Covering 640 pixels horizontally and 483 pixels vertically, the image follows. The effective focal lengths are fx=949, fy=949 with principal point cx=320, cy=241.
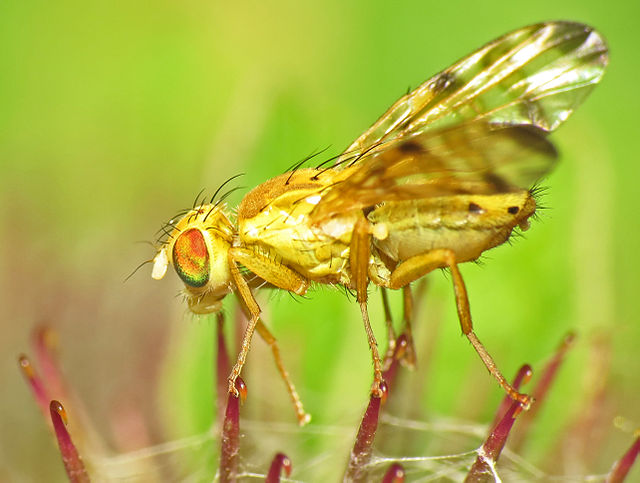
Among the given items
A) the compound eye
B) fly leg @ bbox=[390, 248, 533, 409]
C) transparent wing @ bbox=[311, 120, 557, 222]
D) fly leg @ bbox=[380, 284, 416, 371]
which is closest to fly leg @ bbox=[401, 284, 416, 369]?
fly leg @ bbox=[380, 284, 416, 371]

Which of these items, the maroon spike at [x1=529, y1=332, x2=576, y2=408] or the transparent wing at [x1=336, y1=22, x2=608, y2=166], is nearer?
the transparent wing at [x1=336, y1=22, x2=608, y2=166]

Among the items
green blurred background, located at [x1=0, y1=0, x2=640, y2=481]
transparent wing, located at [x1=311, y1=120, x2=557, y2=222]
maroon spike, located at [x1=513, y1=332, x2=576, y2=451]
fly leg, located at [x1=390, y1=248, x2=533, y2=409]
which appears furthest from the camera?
green blurred background, located at [x1=0, y1=0, x2=640, y2=481]

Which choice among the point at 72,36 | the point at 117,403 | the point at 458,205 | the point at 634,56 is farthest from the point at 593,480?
the point at 72,36

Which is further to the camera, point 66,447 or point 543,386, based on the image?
point 543,386

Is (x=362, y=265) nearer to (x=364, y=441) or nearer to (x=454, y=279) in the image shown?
(x=454, y=279)

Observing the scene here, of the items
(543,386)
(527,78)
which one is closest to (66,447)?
(543,386)

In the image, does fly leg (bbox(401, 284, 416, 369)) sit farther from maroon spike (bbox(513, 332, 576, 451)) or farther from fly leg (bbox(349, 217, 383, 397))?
maroon spike (bbox(513, 332, 576, 451))

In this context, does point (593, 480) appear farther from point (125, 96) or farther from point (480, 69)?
point (125, 96)
